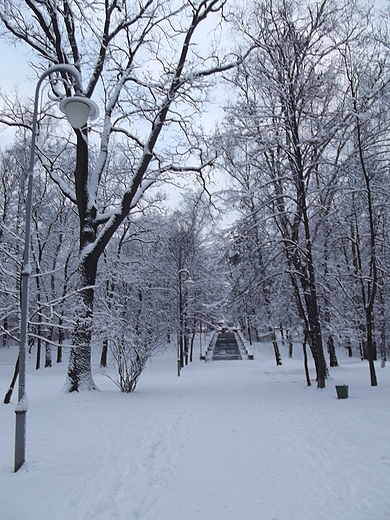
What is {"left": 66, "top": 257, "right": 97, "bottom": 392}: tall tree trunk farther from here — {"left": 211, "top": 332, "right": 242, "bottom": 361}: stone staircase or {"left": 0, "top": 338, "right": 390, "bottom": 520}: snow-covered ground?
{"left": 211, "top": 332, "right": 242, "bottom": 361}: stone staircase

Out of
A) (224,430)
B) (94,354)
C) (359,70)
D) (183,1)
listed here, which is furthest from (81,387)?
(94,354)

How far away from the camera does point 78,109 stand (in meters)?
5.27

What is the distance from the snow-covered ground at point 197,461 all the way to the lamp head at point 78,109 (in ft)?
15.1

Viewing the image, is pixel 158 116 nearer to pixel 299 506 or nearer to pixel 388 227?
pixel 388 227

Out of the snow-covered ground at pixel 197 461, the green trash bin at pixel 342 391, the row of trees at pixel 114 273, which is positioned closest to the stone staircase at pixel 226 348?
the row of trees at pixel 114 273

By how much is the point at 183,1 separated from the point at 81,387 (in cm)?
1260

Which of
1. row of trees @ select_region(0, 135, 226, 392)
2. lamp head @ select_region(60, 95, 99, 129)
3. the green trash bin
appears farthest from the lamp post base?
the green trash bin

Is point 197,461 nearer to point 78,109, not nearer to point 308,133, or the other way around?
point 78,109

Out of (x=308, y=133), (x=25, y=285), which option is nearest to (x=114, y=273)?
(x=308, y=133)

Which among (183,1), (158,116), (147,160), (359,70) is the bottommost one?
(147,160)

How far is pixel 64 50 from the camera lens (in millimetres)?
12328

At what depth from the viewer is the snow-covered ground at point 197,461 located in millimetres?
3924

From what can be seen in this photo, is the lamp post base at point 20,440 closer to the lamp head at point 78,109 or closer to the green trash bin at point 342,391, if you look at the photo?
the lamp head at point 78,109

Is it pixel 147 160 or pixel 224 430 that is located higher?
pixel 147 160
